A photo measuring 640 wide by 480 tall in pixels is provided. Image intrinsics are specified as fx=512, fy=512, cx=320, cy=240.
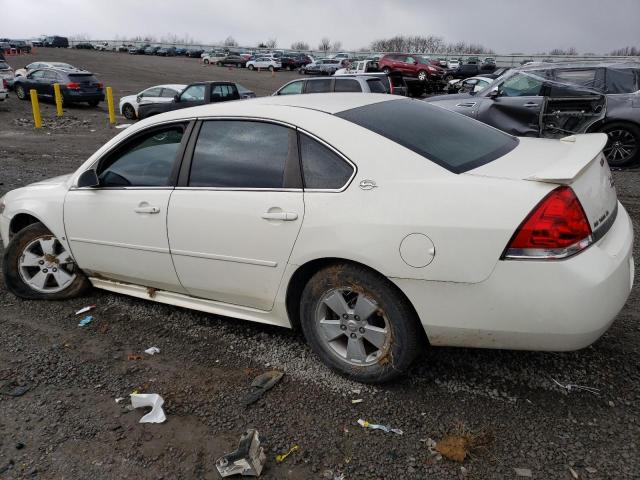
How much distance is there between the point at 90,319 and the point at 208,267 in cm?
131

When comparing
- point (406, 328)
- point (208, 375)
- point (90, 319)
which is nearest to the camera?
point (406, 328)

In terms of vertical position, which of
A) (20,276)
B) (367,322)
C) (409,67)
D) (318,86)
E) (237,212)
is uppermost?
(409,67)

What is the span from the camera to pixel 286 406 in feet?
9.23

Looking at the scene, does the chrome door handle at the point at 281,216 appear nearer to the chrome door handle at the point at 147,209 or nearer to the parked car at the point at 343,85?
the chrome door handle at the point at 147,209

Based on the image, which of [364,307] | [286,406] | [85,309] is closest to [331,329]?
[364,307]

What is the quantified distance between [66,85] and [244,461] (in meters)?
21.9

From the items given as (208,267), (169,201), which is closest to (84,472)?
(208,267)

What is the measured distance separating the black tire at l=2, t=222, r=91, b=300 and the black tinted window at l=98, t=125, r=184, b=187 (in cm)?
87

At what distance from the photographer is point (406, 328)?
8.78ft

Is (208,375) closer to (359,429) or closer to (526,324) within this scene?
(359,429)

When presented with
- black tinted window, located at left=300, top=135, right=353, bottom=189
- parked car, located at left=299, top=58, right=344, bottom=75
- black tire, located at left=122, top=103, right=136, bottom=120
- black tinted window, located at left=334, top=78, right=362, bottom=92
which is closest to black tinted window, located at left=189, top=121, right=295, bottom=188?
black tinted window, located at left=300, top=135, right=353, bottom=189

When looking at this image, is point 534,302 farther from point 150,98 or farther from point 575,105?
point 150,98

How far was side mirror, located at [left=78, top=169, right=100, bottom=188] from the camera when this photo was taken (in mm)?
3674

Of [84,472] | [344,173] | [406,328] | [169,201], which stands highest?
[344,173]
